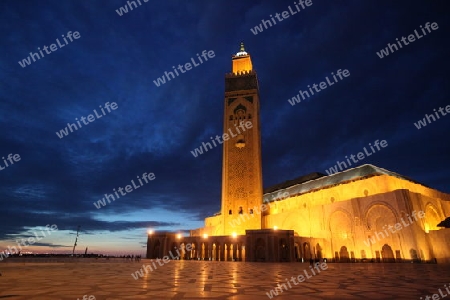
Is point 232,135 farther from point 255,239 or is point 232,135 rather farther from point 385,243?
point 385,243

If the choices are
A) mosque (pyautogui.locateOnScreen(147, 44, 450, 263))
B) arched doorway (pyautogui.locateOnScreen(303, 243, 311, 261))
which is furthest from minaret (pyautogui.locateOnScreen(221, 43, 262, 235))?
arched doorway (pyautogui.locateOnScreen(303, 243, 311, 261))

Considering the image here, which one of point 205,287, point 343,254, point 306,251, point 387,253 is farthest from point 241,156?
point 205,287

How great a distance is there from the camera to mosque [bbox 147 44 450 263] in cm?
2086

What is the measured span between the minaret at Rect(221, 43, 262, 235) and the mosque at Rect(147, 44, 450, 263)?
0.12 metres

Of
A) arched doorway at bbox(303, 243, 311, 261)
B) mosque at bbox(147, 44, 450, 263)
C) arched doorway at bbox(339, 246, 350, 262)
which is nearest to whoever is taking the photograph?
mosque at bbox(147, 44, 450, 263)

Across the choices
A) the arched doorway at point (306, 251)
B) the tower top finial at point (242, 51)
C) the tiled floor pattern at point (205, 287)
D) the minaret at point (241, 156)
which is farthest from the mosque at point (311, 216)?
the tiled floor pattern at point (205, 287)

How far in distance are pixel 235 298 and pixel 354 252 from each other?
23.2m

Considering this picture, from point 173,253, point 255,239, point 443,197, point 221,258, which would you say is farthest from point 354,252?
point 173,253

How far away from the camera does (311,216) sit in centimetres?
2870

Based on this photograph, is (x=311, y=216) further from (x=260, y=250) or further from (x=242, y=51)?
(x=242, y=51)

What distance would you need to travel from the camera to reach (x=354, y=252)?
2344 centimetres

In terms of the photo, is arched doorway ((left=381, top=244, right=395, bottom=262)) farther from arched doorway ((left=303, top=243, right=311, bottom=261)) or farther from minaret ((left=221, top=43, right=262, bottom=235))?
minaret ((left=221, top=43, right=262, bottom=235))

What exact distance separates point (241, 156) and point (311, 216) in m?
11.6

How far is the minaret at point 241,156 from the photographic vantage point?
3288 cm
